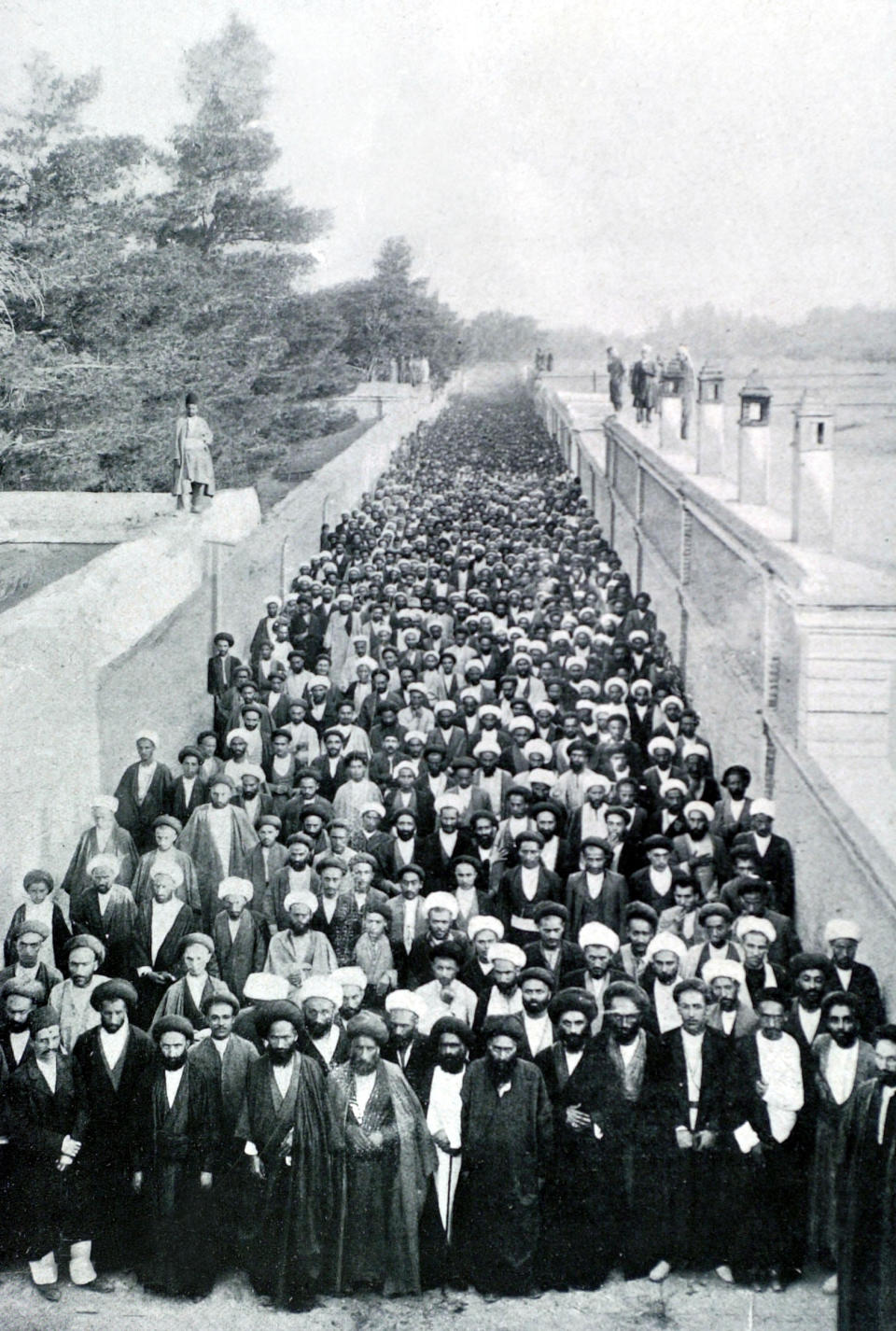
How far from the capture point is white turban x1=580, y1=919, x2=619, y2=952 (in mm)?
5996

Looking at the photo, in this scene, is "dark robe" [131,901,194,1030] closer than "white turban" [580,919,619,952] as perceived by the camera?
No

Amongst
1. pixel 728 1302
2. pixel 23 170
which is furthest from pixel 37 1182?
pixel 23 170

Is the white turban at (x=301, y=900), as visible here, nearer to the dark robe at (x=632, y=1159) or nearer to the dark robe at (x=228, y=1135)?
the dark robe at (x=228, y=1135)

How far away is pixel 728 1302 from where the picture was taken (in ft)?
17.1

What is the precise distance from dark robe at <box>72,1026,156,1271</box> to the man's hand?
158cm

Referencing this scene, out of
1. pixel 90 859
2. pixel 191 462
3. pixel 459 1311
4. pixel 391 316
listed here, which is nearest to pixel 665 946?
pixel 459 1311

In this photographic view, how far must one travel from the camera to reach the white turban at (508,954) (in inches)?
232

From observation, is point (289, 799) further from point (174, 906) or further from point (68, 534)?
point (68, 534)

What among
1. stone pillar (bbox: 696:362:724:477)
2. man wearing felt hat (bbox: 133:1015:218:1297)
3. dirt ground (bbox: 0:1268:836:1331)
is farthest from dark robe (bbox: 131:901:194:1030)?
stone pillar (bbox: 696:362:724:477)

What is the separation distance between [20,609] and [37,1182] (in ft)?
11.5

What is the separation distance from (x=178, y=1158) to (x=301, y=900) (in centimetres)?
138

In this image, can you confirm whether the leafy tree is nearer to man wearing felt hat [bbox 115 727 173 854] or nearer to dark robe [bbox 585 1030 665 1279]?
man wearing felt hat [bbox 115 727 173 854]

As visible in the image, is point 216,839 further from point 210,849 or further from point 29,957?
point 29,957

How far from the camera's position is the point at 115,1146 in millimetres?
5516
